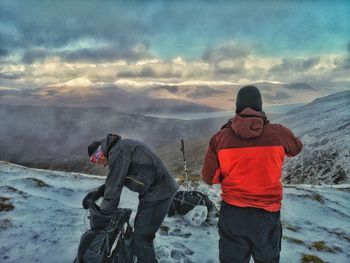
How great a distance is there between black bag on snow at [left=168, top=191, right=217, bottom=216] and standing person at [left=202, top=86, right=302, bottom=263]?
4.07 metres

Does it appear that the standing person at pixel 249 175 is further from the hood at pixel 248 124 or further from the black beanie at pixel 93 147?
the black beanie at pixel 93 147

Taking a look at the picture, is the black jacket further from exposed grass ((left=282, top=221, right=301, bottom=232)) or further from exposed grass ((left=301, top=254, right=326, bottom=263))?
exposed grass ((left=282, top=221, right=301, bottom=232))

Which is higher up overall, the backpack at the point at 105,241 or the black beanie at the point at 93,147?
the black beanie at the point at 93,147

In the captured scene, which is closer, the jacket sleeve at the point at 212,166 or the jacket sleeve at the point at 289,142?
the jacket sleeve at the point at 289,142

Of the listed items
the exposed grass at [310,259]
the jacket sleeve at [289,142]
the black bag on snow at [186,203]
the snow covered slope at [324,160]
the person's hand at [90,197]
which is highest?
the jacket sleeve at [289,142]

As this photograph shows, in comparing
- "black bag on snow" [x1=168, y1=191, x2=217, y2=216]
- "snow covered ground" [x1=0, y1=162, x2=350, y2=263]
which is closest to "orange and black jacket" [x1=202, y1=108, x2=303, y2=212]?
"snow covered ground" [x1=0, y1=162, x2=350, y2=263]

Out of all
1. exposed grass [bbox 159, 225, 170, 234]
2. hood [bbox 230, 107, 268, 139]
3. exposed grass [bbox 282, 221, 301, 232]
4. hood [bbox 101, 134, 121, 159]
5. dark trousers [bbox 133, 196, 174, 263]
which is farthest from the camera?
exposed grass [bbox 282, 221, 301, 232]

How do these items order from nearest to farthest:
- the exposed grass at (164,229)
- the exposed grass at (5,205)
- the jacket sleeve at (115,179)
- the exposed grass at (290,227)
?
the jacket sleeve at (115,179) → the exposed grass at (164,229) → the exposed grass at (5,205) → the exposed grass at (290,227)

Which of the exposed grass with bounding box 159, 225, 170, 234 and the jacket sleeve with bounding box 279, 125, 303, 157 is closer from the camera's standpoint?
the jacket sleeve with bounding box 279, 125, 303, 157

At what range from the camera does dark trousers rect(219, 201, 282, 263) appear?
16.6ft

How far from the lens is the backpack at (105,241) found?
18.2 ft

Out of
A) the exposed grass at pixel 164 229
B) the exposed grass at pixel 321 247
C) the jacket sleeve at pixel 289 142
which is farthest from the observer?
the exposed grass at pixel 164 229

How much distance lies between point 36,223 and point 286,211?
7.56 metres

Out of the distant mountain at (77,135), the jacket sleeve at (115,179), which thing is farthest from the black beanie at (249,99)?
the distant mountain at (77,135)
